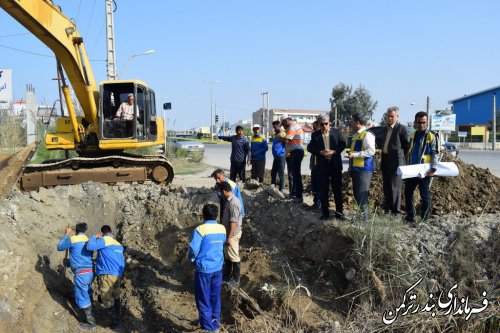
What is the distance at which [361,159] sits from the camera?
21.0 feet

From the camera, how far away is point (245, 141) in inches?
421

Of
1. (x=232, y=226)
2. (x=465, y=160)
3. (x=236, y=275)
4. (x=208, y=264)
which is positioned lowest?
(x=236, y=275)

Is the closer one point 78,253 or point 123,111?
point 78,253

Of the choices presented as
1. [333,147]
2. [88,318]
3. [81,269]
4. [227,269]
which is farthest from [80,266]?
[333,147]

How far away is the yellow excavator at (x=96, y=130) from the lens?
9883 millimetres

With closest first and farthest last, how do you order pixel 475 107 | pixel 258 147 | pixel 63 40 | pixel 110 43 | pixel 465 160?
A: pixel 63 40, pixel 258 147, pixel 110 43, pixel 465 160, pixel 475 107

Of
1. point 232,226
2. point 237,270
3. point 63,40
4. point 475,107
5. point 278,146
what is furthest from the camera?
point 475,107

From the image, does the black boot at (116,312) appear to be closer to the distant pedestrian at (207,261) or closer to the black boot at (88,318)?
the black boot at (88,318)

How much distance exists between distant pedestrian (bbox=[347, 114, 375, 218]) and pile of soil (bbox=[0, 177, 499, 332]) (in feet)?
2.00

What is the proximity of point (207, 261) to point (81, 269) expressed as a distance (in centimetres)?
213

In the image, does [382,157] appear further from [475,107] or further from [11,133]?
[475,107]

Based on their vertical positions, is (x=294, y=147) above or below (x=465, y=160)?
above

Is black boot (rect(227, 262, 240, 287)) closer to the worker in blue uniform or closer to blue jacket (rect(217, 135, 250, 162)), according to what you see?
the worker in blue uniform

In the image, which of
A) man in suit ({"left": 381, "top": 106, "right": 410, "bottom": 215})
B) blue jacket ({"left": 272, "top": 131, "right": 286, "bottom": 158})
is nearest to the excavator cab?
blue jacket ({"left": 272, "top": 131, "right": 286, "bottom": 158})
